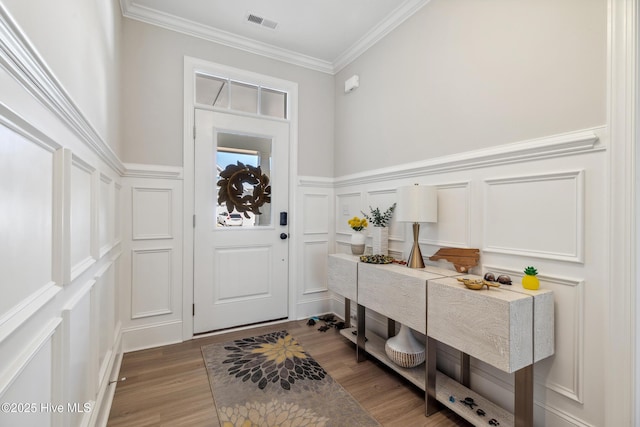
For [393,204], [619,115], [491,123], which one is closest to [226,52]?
[393,204]

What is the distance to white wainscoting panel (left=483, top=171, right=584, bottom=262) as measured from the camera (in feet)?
4.68

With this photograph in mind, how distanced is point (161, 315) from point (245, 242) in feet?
3.11

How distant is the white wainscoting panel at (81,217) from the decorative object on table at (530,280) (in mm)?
2005

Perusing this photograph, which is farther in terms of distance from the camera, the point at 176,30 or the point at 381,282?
the point at 176,30

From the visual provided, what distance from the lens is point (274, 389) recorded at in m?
1.90

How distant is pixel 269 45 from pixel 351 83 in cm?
90

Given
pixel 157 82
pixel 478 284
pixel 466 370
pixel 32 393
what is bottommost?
pixel 466 370

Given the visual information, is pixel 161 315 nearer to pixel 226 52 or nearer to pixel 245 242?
pixel 245 242

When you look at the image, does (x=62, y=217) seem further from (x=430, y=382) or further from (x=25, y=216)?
(x=430, y=382)

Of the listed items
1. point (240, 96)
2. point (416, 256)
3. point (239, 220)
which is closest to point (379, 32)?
point (240, 96)

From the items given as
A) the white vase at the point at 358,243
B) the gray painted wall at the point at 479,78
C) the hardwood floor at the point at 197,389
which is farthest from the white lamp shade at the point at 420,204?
the hardwood floor at the point at 197,389

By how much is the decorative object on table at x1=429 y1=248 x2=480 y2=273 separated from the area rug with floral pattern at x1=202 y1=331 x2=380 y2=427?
1039 mm

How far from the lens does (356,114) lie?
3.01 metres

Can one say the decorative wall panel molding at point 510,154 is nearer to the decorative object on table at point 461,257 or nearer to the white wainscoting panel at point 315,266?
the decorative object on table at point 461,257
